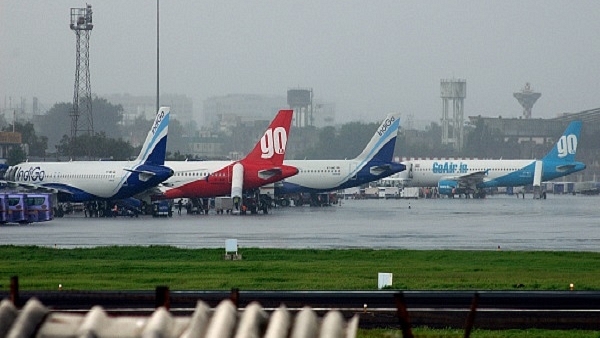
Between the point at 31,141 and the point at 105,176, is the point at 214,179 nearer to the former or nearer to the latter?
the point at 105,176

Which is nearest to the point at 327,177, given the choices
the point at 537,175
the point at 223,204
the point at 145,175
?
the point at 223,204

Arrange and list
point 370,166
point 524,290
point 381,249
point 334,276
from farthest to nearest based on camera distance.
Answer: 1. point 370,166
2. point 381,249
3. point 334,276
4. point 524,290

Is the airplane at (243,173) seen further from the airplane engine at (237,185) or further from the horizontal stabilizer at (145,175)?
the horizontal stabilizer at (145,175)

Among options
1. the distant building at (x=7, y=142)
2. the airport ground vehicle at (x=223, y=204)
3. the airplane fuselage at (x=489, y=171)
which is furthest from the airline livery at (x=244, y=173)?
the airplane fuselage at (x=489, y=171)

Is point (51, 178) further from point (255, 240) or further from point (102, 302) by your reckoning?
point (102, 302)

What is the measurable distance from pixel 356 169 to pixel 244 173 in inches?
668

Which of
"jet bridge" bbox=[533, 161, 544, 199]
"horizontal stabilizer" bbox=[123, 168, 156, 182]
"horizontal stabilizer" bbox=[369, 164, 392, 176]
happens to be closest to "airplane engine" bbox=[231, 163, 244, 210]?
"horizontal stabilizer" bbox=[123, 168, 156, 182]

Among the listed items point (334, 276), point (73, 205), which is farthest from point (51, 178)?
point (334, 276)

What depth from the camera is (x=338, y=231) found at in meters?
60.5

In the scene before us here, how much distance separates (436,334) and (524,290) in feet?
32.0

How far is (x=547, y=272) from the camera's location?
3588 centimetres

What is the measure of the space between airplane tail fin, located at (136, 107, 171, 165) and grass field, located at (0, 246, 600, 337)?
3653cm

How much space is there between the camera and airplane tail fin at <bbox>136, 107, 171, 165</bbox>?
271ft

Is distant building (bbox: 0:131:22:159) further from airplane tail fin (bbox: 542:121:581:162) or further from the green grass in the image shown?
the green grass
